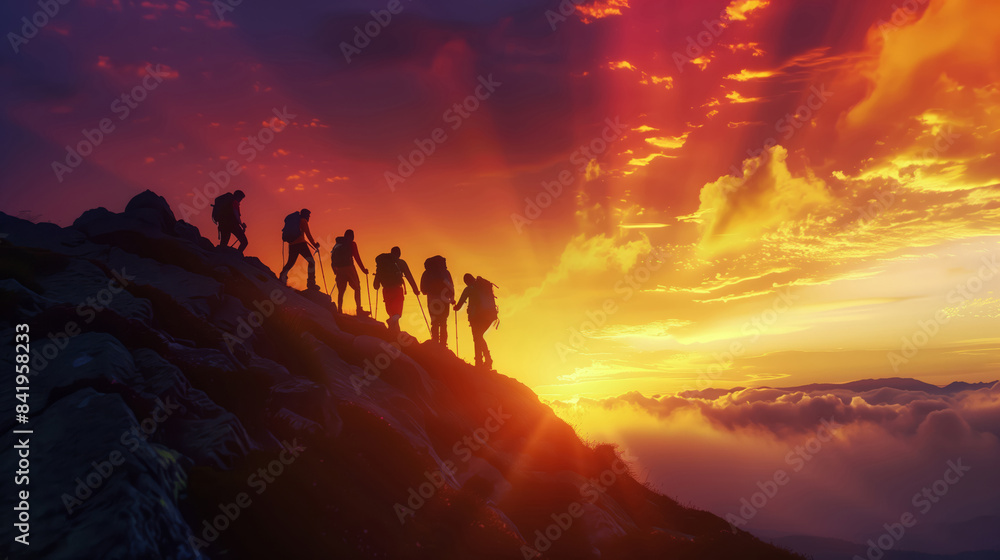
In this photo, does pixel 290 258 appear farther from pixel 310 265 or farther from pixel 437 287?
pixel 437 287

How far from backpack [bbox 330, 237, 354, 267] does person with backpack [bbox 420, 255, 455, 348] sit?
12.4 ft

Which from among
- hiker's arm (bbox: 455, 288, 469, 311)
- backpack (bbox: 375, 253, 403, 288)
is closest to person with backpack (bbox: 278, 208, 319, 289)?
backpack (bbox: 375, 253, 403, 288)

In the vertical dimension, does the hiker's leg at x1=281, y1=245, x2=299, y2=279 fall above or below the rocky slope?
above

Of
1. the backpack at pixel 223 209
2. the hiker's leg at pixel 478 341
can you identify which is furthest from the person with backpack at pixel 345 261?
the hiker's leg at pixel 478 341

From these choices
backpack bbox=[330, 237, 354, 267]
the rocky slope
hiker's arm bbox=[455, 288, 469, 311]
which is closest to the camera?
the rocky slope

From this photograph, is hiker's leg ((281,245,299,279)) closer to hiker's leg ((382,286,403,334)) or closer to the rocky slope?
the rocky slope

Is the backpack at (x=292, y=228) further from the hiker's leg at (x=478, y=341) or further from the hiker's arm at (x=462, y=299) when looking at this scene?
the hiker's leg at (x=478, y=341)

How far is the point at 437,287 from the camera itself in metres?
23.5

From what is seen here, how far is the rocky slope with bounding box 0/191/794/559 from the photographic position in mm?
7031

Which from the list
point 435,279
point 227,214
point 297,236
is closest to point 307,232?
point 297,236

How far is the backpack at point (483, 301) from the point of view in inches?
927

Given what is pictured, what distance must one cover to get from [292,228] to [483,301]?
9.51m

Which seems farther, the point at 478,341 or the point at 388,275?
the point at 478,341

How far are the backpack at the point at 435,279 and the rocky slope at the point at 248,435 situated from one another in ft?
8.55
